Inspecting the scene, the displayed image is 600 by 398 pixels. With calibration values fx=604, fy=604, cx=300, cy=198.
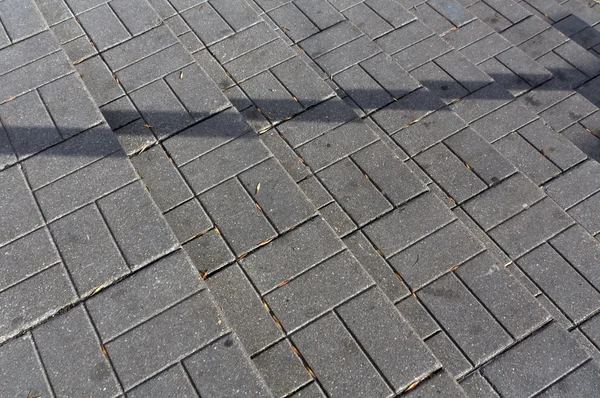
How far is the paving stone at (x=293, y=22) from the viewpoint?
14.4 ft

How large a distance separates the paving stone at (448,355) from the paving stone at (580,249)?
3.20ft

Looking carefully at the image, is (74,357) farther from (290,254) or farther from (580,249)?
(580,249)

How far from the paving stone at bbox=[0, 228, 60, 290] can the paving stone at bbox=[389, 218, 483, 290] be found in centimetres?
161

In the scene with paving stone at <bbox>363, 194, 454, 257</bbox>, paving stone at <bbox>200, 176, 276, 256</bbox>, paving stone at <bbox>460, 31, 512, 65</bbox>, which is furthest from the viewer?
paving stone at <bbox>460, 31, 512, 65</bbox>

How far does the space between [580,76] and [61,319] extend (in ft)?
14.5

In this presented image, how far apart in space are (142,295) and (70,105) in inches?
49.2

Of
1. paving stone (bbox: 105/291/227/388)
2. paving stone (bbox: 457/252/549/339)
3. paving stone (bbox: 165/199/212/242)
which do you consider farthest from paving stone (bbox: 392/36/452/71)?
paving stone (bbox: 105/291/227/388)

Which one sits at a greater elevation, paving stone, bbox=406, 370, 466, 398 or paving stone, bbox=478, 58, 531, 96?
paving stone, bbox=406, 370, 466, 398

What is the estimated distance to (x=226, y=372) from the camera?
2336mm

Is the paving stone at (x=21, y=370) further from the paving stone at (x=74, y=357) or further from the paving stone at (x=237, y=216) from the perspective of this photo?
the paving stone at (x=237, y=216)

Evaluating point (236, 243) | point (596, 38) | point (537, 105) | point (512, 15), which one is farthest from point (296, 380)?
point (596, 38)

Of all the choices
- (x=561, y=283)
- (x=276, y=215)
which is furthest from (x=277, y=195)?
(x=561, y=283)

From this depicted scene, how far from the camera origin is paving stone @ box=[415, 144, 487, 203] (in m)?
3.48

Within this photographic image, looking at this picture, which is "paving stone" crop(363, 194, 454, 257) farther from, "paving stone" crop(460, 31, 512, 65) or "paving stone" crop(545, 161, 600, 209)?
"paving stone" crop(460, 31, 512, 65)
